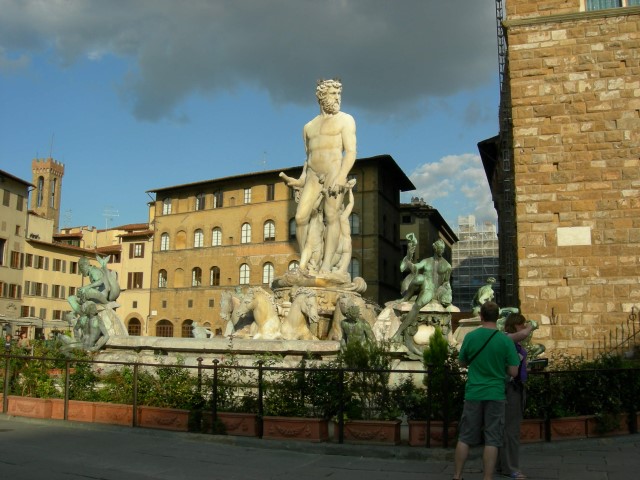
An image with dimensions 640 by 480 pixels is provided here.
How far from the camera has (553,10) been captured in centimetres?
1692

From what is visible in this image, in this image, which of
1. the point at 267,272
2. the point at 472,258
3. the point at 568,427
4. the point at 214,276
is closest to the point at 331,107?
the point at 568,427

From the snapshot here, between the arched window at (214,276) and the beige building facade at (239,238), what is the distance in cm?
8

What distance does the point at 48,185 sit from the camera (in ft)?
334

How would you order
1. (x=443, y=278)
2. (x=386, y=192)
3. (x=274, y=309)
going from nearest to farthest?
(x=443, y=278) → (x=274, y=309) → (x=386, y=192)

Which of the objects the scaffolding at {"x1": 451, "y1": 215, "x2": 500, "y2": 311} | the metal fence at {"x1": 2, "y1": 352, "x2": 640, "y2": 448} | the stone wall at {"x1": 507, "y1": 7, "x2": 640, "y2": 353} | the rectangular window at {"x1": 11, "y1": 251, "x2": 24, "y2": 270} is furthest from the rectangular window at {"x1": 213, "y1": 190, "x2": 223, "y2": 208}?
the metal fence at {"x1": 2, "y1": 352, "x2": 640, "y2": 448}

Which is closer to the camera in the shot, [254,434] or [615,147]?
[254,434]

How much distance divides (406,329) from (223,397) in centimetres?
337

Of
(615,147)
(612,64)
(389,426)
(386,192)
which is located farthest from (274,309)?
(386,192)

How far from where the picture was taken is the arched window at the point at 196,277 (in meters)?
58.0

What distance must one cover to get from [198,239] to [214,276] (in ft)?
13.3

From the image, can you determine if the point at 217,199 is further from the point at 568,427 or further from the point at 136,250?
the point at 568,427

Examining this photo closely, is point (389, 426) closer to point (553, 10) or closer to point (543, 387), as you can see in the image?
point (543, 387)

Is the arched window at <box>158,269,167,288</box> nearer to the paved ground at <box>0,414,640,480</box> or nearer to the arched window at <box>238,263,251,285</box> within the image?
the arched window at <box>238,263,251,285</box>

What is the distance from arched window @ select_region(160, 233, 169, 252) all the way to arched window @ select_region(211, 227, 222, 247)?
16.8 ft
